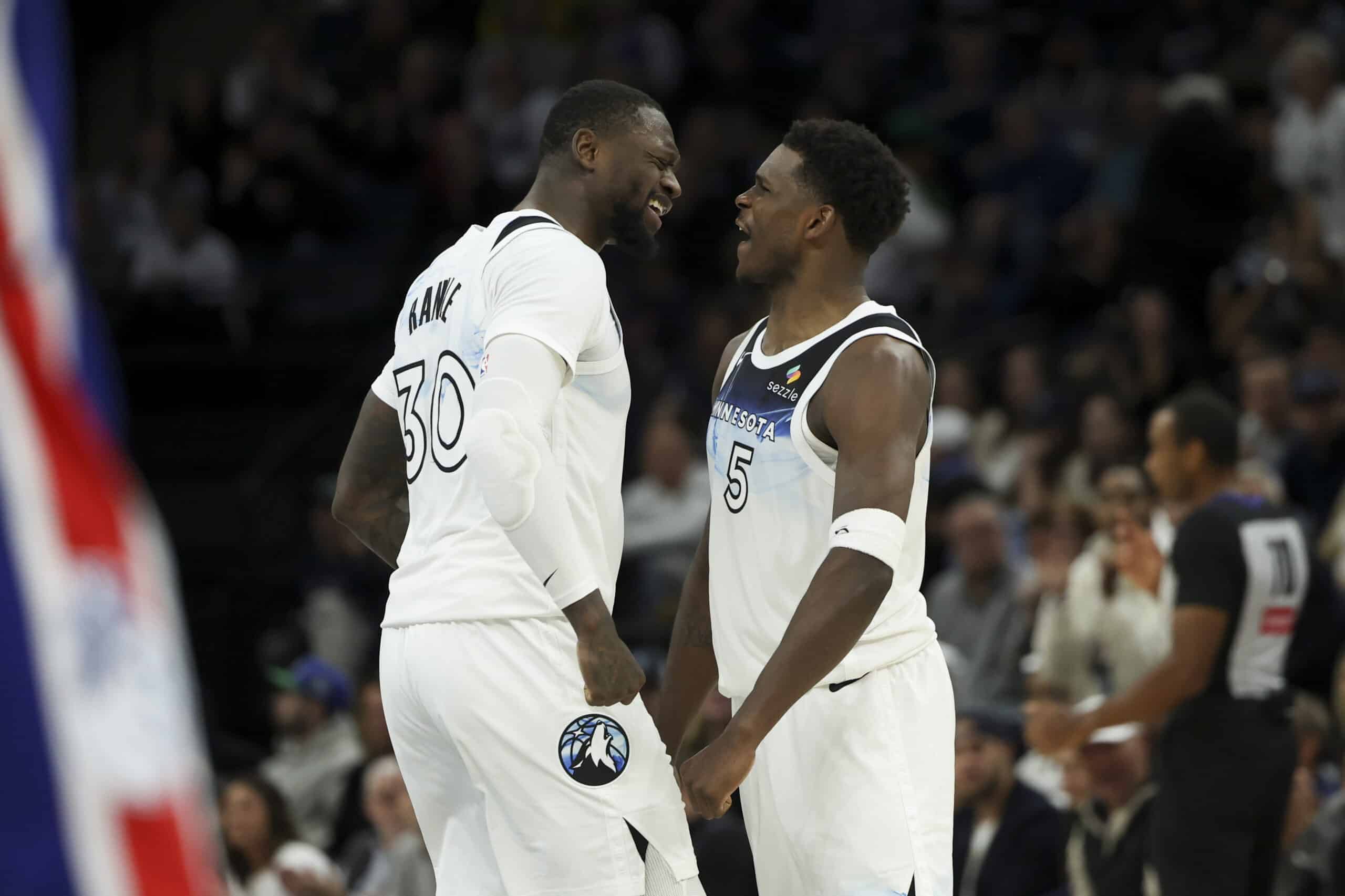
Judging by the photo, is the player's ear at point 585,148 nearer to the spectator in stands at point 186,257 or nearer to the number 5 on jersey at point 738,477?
the number 5 on jersey at point 738,477

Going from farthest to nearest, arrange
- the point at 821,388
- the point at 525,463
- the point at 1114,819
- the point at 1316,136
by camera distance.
Answer: the point at 1316,136 → the point at 1114,819 → the point at 821,388 → the point at 525,463

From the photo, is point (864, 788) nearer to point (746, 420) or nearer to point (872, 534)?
point (872, 534)

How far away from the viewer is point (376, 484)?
436 cm

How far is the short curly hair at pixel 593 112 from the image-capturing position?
409 cm

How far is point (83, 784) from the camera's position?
149cm

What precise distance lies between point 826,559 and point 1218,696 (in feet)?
8.55

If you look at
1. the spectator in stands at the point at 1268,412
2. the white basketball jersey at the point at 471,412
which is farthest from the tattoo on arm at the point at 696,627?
the spectator in stands at the point at 1268,412

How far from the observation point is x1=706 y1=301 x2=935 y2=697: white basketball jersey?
3.92 metres

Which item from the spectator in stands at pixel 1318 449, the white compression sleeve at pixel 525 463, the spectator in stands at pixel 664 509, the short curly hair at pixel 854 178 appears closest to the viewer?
the white compression sleeve at pixel 525 463

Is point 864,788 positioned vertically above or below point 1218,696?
above

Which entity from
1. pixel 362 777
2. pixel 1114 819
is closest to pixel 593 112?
pixel 1114 819

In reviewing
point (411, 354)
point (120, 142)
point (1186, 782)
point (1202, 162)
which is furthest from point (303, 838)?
point (120, 142)

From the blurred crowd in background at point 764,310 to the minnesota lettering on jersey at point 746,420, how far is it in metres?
2.80

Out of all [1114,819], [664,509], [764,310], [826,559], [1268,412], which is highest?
[826,559]
